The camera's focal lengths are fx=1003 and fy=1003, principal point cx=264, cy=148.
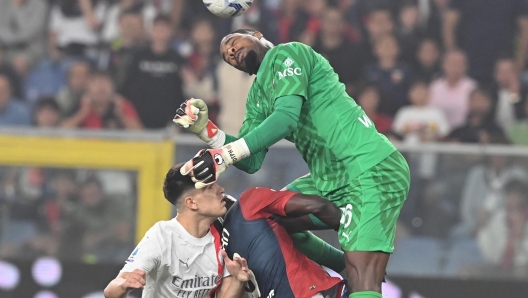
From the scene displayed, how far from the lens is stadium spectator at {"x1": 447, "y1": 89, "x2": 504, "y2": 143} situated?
33.2 ft

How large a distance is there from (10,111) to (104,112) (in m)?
1.05

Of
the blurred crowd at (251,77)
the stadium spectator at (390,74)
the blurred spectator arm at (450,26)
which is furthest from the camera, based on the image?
the blurred spectator arm at (450,26)

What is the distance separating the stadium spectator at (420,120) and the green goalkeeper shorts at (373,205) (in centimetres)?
416

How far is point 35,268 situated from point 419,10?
509cm

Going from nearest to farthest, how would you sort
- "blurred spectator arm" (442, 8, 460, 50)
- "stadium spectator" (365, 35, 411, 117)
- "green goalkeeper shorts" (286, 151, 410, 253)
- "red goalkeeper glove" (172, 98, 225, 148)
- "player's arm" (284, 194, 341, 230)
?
"green goalkeeper shorts" (286, 151, 410, 253) < "player's arm" (284, 194, 341, 230) < "red goalkeeper glove" (172, 98, 225, 148) < "stadium spectator" (365, 35, 411, 117) < "blurred spectator arm" (442, 8, 460, 50)

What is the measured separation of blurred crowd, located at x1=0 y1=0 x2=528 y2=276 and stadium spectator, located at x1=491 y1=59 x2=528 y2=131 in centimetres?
1

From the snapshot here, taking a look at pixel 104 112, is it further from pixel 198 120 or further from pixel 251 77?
pixel 198 120

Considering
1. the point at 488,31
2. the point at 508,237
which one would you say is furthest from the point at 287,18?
the point at 508,237

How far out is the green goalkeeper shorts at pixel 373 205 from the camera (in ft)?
19.0

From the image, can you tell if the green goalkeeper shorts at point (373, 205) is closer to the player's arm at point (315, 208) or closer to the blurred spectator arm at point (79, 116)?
the player's arm at point (315, 208)

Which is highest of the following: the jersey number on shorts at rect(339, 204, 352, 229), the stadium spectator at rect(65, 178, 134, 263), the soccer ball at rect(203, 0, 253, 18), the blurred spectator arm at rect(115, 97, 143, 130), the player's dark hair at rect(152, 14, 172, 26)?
the player's dark hair at rect(152, 14, 172, 26)

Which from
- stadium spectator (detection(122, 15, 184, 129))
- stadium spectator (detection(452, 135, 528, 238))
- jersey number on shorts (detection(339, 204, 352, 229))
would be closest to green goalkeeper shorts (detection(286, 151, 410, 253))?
jersey number on shorts (detection(339, 204, 352, 229))

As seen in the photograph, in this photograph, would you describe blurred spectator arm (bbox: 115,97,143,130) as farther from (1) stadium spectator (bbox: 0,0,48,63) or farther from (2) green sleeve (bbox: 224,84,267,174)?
(2) green sleeve (bbox: 224,84,267,174)

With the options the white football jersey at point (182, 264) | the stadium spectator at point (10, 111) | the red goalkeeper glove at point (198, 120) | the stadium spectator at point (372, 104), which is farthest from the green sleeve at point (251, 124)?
the stadium spectator at point (10, 111)
